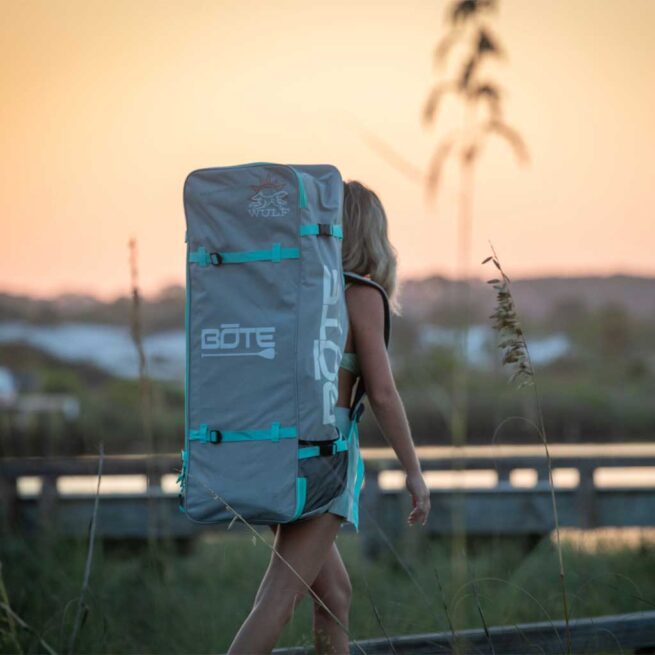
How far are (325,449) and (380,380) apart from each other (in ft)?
0.76

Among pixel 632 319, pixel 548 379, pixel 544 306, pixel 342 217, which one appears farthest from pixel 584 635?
pixel 632 319

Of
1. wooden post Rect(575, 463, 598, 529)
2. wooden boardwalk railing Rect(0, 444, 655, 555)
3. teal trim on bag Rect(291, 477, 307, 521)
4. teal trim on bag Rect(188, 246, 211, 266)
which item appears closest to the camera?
teal trim on bag Rect(291, 477, 307, 521)

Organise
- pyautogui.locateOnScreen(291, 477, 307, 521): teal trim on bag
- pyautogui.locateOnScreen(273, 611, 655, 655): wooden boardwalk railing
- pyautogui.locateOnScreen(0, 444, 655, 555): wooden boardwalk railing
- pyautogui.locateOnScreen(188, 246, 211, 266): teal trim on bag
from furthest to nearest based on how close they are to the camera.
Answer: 1. pyautogui.locateOnScreen(0, 444, 655, 555): wooden boardwalk railing
2. pyautogui.locateOnScreen(273, 611, 655, 655): wooden boardwalk railing
3. pyautogui.locateOnScreen(188, 246, 211, 266): teal trim on bag
4. pyautogui.locateOnScreen(291, 477, 307, 521): teal trim on bag

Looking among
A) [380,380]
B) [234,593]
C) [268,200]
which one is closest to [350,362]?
[380,380]

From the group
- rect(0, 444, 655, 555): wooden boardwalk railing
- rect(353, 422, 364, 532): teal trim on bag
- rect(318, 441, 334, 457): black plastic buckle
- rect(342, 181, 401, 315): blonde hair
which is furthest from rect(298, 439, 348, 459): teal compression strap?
rect(0, 444, 655, 555): wooden boardwalk railing

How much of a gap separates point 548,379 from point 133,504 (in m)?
35.9

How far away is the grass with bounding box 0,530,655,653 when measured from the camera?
13.3ft

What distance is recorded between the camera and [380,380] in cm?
286

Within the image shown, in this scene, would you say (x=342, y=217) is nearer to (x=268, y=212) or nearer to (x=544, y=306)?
(x=268, y=212)

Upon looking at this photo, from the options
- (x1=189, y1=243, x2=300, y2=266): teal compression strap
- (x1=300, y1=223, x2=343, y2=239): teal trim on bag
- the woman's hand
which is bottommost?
the woman's hand

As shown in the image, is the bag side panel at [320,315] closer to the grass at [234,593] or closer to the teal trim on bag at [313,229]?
the teal trim on bag at [313,229]

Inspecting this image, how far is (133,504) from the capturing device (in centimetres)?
767

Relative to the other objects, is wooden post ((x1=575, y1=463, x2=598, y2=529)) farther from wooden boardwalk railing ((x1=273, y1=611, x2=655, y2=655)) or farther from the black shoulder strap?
the black shoulder strap

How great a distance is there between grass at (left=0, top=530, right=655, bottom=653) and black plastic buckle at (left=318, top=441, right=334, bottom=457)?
66 centimetres
